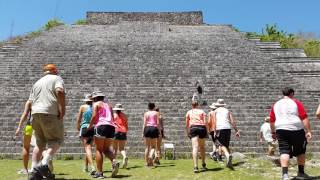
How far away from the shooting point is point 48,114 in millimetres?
7051

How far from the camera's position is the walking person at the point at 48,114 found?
23.2 ft

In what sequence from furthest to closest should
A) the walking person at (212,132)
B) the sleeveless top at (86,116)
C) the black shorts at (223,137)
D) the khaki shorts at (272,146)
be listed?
the khaki shorts at (272,146) < the walking person at (212,132) < the black shorts at (223,137) < the sleeveless top at (86,116)

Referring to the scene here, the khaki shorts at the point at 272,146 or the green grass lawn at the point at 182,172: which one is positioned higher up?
the khaki shorts at the point at 272,146

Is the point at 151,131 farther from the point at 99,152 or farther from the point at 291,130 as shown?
the point at 291,130

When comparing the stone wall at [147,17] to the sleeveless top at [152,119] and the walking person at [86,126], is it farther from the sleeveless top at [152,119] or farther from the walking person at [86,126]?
the walking person at [86,126]

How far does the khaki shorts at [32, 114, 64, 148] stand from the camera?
7.07 m

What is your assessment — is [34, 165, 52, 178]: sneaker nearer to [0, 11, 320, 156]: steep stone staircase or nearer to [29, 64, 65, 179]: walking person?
[29, 64, 65, 179]: walking person

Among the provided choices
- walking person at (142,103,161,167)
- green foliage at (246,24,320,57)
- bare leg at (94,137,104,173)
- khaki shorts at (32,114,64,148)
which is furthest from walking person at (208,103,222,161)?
green foliage at (246,24,320,57)

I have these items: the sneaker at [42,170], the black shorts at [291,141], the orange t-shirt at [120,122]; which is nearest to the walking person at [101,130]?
the sneaker at [42,170]

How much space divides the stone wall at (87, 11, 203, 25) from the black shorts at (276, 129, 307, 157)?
2914 cm

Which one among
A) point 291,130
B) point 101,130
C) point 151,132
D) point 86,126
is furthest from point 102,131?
point 291,130

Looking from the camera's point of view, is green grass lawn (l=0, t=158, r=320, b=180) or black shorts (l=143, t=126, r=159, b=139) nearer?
green grass lawn (l=0, t=158, r=320, b=180)

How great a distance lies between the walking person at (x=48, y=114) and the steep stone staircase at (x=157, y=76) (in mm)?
5867

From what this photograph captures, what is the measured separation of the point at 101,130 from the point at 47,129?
4.33ft
